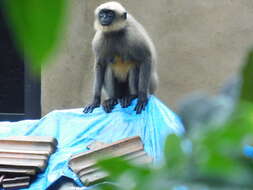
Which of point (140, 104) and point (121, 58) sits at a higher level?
point (121, 58)

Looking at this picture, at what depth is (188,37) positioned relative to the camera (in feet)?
24.9

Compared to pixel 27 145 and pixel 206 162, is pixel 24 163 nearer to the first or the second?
pixel 27 145

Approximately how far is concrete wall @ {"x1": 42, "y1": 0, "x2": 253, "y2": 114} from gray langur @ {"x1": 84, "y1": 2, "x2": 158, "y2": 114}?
731mm

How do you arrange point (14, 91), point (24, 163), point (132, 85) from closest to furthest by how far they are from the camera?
point (24, 163), point (132, 85), point (14, 91)

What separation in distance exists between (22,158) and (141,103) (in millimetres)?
1340

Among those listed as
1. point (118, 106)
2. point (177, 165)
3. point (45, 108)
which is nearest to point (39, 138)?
point (118, 106)

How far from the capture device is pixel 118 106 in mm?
6422

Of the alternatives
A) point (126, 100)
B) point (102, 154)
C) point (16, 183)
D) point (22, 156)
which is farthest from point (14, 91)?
point (102, 154)

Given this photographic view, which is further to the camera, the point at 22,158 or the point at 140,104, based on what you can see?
the point at 140,104

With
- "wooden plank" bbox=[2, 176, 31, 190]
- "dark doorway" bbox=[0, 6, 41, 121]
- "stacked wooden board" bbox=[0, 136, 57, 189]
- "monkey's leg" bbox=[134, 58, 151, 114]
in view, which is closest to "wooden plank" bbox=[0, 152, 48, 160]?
"stacked wooden board" bbox=[0, 136, 57, 189]

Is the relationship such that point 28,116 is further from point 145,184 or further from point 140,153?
point 145,184

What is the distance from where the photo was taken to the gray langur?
21.7 ft

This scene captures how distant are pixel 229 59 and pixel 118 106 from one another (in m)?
1.82

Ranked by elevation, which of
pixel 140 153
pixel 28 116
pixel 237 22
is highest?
pixel 237 22
